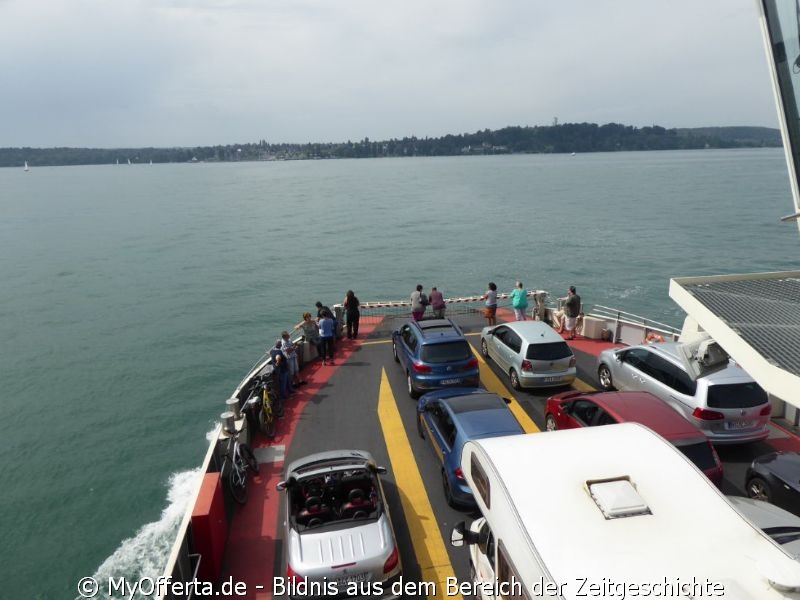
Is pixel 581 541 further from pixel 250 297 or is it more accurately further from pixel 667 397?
pixel 250 297

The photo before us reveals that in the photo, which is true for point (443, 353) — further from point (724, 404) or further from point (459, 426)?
point (724, 404)

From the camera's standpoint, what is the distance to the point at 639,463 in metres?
5.60

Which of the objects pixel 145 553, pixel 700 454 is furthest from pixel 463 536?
pixel 145 553

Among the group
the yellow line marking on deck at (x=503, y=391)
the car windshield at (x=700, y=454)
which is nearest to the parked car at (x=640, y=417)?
the car windshield at (x=700, y=454)

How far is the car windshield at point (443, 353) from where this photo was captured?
1247 cm

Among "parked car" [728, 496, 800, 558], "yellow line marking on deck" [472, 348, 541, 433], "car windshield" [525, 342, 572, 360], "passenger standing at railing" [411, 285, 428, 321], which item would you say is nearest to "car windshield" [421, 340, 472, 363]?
"yellow line marking on deck" [472, 348, 541, 433]

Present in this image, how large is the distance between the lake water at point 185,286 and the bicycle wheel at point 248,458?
4572mm

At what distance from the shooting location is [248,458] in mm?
10336

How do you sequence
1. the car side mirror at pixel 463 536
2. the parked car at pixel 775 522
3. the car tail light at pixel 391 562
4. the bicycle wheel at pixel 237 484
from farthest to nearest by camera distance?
the bicycle wheel at pixel 237 484
the car tail light at pixel 391 562
the parked car at pixel 775 522
the car side mirror at pixel 463 536

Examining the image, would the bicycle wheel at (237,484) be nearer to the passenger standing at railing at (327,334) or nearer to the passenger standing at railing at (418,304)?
the passenger standing at railing at (327,334)

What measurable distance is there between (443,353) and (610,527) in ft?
25.4

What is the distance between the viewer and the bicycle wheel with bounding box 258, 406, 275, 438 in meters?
11.6

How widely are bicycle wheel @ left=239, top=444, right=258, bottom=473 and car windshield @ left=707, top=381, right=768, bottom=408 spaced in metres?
8.12

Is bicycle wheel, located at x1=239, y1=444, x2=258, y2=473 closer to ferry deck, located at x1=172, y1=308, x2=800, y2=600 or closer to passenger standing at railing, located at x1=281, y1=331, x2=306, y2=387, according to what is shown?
ferry deck, located at x1=172, y1=308, x2=800, y2=600
